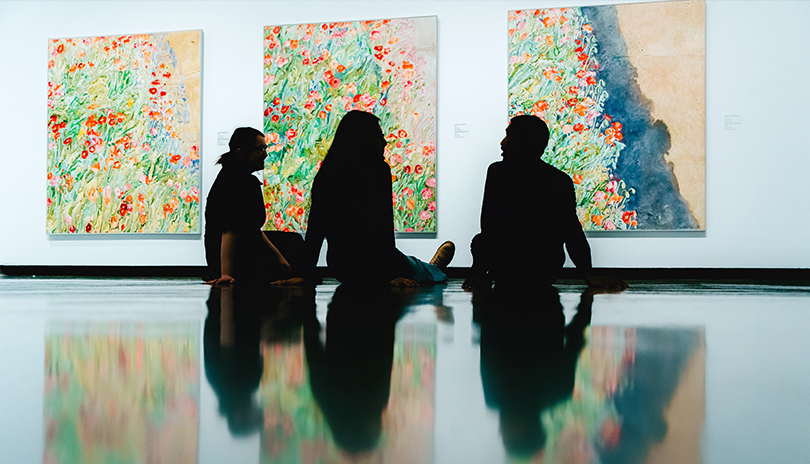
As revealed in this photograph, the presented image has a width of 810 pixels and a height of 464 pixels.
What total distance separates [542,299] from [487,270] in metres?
0.92

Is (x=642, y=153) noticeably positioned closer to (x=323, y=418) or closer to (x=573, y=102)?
(x=573, y=102)

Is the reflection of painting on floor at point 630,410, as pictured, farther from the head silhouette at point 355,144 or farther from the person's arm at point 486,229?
the head silhouette at point 355,144

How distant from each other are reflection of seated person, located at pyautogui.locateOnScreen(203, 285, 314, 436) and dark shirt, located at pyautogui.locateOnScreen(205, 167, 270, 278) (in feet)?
3.54

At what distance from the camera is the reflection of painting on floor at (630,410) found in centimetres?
50

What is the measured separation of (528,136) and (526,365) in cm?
236

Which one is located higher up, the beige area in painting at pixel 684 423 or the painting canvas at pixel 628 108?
the painting canvas at pixel 628 108

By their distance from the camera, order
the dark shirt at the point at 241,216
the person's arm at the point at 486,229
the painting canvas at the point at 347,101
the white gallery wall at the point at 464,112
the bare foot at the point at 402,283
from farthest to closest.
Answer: the painting canvas at the point at 347,101, the white gallery wall at the point at 464,112, the dark shirt at the point at 241,216, the bare foot at the point at 402,283, the person's arm at the point at 486,229

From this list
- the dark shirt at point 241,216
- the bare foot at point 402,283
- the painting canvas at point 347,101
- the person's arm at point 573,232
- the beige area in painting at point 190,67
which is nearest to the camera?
the person's arm at point 573,232

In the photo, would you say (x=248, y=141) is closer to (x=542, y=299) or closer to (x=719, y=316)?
(x=542, y=299)

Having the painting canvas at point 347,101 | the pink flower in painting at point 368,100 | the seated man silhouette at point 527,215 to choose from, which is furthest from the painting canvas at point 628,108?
the seated man silhouette at point 527,215

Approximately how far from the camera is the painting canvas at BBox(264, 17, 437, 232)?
5.47 meters

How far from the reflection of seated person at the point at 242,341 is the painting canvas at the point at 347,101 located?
307cm

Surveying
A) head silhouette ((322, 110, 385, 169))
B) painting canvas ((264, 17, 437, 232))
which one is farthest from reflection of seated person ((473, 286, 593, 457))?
painting canvas ((264, 17, 437, 232))

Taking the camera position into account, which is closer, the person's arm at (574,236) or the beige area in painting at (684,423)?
the beige area in painting at (684,423)
